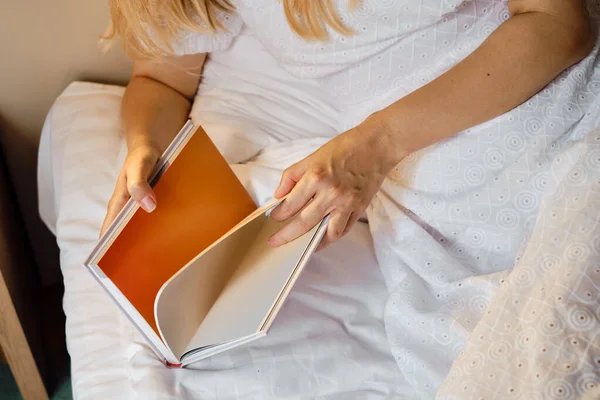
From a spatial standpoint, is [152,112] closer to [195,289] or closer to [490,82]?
[195,289]

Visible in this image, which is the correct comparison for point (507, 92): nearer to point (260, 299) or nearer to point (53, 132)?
point (260, 299)

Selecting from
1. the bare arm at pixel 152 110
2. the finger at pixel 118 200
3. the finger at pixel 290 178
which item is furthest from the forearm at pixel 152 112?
the finger at pixel 290 178

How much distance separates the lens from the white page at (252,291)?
62cm

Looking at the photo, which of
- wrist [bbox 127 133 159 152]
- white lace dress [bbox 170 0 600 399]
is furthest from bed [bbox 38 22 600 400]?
wrist [bbox 127 133 159 152]

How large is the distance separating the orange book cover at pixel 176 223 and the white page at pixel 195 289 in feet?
0.06

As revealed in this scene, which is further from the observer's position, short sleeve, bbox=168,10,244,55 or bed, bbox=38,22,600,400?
short sleeve, bbox=168,10,244,55

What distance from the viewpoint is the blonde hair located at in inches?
29.9

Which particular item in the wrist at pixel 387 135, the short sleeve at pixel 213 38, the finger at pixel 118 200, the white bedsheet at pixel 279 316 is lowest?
the white bedsheet at pixel 279 316

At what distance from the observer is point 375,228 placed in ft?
2.60

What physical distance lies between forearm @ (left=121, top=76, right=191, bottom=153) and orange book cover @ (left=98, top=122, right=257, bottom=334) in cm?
15

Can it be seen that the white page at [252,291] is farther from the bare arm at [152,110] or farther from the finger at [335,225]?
the bare arm at [152,110]

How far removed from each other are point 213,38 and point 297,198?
37 centimetres

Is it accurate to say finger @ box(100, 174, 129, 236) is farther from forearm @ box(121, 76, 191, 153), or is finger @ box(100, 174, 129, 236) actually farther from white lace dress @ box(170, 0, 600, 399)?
white lace dress @ box(170, 0, 600, 399)

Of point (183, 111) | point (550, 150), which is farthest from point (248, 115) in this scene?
point (550, 150)
